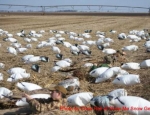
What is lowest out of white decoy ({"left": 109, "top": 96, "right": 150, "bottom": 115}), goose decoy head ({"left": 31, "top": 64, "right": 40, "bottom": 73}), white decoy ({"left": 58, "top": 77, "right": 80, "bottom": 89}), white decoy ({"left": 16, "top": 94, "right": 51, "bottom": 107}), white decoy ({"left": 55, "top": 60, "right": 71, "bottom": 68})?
white decoy ({"left": 109, "top": 96, "right": 150, "bottom": 115})

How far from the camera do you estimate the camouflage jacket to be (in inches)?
192

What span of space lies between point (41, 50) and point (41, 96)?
22.3ft

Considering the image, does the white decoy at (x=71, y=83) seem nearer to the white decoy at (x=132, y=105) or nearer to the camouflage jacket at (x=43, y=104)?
the camouflage jacket at (x=43, y=104)

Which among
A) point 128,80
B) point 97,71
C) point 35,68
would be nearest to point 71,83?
point 97,71

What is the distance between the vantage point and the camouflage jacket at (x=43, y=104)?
4879 mm

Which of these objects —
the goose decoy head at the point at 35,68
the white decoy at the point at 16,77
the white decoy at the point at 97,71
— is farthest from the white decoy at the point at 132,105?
the goose decoy head at the point at 35,68

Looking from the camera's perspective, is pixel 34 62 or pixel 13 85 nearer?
pixel 13 85

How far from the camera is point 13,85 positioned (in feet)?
22.5

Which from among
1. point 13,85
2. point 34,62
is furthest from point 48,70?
point 13,85

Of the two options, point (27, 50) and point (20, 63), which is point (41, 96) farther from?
point (27, 50)

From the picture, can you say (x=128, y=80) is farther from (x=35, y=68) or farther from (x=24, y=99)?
(x=35, y=68)

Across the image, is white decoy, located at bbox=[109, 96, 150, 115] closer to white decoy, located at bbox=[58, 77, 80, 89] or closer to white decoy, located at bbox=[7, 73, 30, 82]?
white decoy, located at bbox=[58, 77, 80, 89]

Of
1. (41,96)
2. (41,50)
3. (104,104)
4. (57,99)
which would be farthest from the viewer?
(41,50)

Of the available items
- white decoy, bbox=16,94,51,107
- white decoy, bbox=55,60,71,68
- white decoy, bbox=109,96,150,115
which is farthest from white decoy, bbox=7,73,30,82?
white decoy, bbox=109,96,150,115
